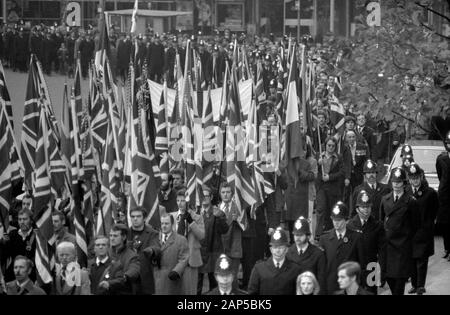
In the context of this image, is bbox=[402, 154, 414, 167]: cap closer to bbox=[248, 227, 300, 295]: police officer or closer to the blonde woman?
bbox=[248, 227, 300, 295]: police officer

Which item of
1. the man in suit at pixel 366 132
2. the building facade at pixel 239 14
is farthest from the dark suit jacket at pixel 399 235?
the building facade at pixel 239 14

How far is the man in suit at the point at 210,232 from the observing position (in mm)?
15961

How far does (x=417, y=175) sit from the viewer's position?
16.7 meters

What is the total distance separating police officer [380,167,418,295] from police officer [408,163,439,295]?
0.69ft

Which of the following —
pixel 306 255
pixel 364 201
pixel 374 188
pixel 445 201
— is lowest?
pixel 445 201

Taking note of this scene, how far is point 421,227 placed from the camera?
53.3 ft

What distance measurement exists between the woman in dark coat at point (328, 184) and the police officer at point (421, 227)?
9.03ft

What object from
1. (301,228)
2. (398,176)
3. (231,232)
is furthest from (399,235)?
(301,228)

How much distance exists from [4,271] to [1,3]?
50633mm

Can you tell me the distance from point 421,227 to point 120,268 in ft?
15.4

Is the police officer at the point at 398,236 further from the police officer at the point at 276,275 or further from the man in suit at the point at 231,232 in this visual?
the police officer at the point at 276,275

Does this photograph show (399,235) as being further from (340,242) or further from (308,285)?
(308,285)
